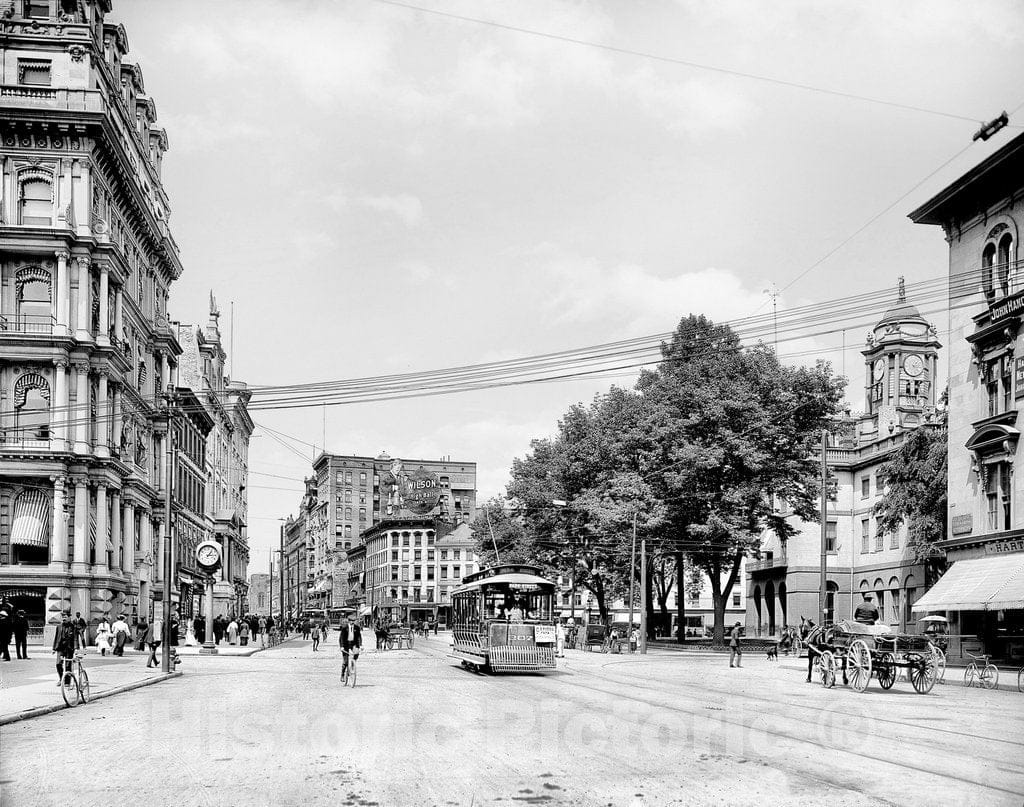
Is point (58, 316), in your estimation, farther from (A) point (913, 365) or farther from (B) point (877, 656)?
(A) point (913, 365)

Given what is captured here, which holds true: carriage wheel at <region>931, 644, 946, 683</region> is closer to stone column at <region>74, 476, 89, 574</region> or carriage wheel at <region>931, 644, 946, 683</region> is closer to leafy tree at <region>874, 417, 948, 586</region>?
leafy tree at <region>874, 417, 948, 586</region>

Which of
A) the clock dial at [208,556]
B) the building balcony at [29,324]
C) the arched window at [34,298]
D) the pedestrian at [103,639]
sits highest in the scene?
the arched window at [34,298]

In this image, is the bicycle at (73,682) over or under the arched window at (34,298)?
under

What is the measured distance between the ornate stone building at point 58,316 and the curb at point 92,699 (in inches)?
677

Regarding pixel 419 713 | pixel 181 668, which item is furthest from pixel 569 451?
pixel 419 713

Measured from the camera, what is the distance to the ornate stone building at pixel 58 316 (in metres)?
47.9

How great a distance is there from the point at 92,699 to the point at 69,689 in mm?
1421

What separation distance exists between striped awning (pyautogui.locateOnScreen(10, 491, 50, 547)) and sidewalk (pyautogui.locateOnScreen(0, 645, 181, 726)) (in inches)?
244

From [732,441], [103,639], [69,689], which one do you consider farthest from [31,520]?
[732,441]

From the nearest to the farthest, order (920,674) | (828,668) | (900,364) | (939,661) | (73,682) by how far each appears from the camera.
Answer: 1. (73,682)
2. (920,674)
3. (828,668)
4. (939,661)
5. (900,364)

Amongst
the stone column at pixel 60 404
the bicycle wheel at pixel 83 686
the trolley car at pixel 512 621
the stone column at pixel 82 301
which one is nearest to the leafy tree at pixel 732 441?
the trolley car at pixel 512 621

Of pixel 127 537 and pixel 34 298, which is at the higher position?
pixel 34 298

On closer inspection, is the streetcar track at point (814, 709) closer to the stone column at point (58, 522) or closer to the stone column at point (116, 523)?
the stone column at point (58, 522)

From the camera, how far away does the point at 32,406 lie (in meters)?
48.6
